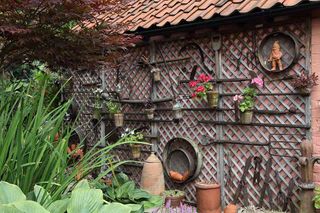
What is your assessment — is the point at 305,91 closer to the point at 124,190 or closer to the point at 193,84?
the point at 193,84

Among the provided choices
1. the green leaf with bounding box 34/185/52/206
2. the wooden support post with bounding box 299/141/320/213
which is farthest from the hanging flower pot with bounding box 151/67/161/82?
the green leaf with bounding box 34/185/52/206

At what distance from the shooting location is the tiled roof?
4.26 meters

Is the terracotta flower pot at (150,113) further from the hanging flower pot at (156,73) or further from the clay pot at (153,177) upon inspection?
the clay pot at (153,177)

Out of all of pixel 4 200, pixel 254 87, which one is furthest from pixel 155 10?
pixel 4 200

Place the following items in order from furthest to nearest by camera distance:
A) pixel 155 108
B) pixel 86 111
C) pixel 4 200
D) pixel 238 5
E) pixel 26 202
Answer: pixel 86 111, pixel 155 108, pixel 238 5, pixel 4 200, pixel 26 202

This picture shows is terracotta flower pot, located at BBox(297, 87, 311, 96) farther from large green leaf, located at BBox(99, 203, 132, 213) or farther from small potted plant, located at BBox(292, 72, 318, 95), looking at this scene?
large green leaf, located at BBox(99, 203, 132, 213)

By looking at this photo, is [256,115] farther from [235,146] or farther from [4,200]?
[4,200]

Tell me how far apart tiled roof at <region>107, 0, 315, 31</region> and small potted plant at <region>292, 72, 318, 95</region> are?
802 millimetres

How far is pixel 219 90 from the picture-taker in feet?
16.1

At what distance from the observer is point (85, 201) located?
1582 mm

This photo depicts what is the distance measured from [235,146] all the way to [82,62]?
2351mm

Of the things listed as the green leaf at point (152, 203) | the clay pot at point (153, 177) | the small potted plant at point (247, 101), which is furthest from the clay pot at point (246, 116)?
the green leaf at point (152, 203)

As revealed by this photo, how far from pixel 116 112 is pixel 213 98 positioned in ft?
6.29

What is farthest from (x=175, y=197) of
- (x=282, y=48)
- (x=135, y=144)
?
(x=282, y=48)
